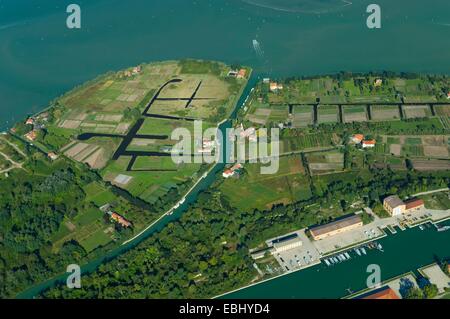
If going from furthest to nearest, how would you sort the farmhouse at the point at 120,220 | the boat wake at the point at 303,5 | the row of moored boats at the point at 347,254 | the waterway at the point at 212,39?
the boat wake at the point at 303,5 < the waterway at the point at 212,39 < the farmhouse at the point at 120,220 < the row of moored boats at the point at 347,254

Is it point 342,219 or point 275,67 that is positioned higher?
point 275,67

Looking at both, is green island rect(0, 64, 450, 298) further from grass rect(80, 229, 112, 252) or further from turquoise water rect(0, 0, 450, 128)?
turquoise water rect(0, 0, 450, 128)

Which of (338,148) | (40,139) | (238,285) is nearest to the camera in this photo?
(238,285)

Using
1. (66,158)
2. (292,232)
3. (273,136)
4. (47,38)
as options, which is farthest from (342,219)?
(47,38)

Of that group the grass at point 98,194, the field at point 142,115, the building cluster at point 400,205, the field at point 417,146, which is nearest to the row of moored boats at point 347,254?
the building cluster at point 400,205

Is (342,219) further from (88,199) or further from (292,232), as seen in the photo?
(88,199)

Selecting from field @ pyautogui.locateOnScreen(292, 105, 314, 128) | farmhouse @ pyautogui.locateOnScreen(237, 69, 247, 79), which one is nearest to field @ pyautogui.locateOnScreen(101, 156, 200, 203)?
field @ pyautogui.locateOnScreen(292, 105, 314, 128)

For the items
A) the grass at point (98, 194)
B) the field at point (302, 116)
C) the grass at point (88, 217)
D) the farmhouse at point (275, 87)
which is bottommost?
the grass at point (88, 217)

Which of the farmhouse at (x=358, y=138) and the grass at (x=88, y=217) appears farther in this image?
the farmhouse at (x=358, y=138)

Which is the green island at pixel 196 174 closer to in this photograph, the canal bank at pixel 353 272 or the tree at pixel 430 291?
the canal bank at pixel 353 272
